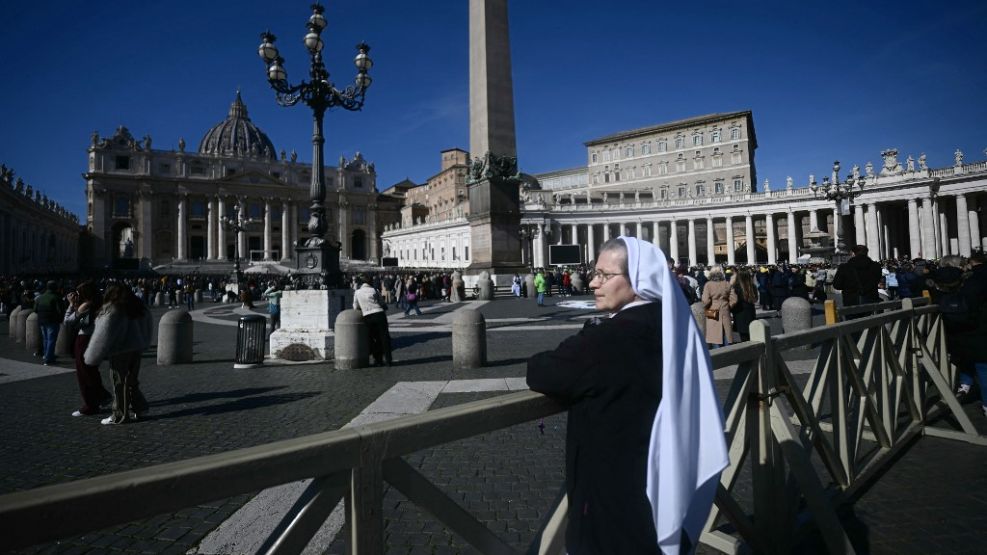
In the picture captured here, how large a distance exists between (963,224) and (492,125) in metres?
52.7

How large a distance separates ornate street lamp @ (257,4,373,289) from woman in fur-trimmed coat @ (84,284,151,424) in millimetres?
4165

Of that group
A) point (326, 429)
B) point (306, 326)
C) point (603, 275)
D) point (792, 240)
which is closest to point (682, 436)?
point (603, 275)

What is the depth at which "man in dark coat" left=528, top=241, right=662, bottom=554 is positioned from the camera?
168cm

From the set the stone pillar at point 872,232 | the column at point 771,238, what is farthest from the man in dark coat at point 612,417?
the column at point 771,238

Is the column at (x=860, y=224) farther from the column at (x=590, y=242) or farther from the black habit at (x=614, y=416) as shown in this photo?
the black habit at (x=614, y=416)

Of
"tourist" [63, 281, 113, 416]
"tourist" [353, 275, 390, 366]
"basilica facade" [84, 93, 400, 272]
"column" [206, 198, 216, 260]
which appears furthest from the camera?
"column" [206, 198, 216, 260]

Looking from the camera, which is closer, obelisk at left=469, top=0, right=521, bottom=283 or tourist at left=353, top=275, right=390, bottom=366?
tourist at left=353, top=275, right=390, bottom=366

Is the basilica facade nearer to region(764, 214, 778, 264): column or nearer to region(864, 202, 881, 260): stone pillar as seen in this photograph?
region(764, 214, 778, 264): column

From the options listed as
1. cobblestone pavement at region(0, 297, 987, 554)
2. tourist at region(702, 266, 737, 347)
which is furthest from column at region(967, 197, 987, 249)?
tourist at region(702, 266, 737, 347)

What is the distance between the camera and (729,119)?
223 feet

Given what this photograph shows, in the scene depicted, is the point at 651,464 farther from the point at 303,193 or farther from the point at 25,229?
the point at 303,193

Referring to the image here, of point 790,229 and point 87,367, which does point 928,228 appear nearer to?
point 790,229

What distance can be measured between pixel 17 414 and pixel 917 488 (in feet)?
30.7

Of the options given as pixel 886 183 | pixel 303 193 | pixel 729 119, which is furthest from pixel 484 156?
pixel 303 193
